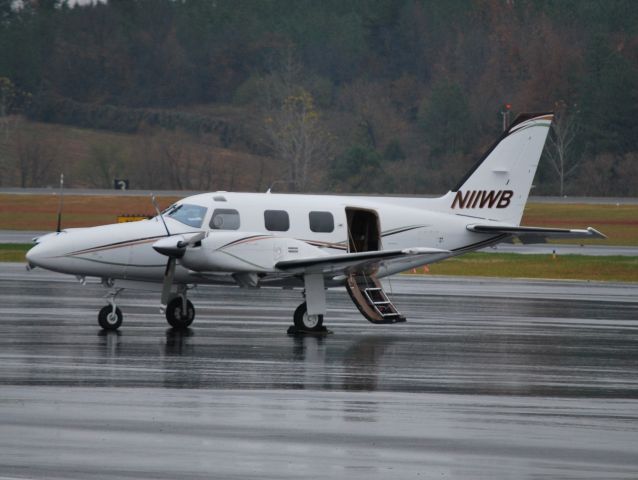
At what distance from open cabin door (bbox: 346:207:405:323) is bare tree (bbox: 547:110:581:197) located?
65981mm

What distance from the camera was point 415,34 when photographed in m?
126

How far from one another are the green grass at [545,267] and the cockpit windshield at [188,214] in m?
17.5

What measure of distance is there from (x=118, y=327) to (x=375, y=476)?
1091 centimetres

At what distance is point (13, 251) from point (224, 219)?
80.0ft

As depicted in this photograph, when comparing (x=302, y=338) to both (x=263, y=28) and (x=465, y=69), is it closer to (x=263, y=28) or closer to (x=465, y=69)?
(x=465, y=69)

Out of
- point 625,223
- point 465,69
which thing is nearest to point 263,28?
point 465,69

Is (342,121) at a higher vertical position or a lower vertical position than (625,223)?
higher

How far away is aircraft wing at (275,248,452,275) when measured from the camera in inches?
765

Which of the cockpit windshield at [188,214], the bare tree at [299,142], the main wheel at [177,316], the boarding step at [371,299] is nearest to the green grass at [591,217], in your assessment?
the bare tree at [299,142]

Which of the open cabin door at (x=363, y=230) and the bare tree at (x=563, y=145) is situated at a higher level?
the bare tree at (x=563, y=145)

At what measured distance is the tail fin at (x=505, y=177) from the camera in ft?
75.8

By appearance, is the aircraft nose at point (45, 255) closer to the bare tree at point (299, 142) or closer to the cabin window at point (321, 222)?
the cabin window at point (321, 222)

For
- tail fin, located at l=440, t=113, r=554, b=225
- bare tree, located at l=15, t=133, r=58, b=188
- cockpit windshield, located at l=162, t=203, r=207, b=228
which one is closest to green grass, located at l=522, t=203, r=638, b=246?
tail fin, located at l=440, t=113, r=554, b=225

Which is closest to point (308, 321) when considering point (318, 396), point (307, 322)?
point (307, 322)
